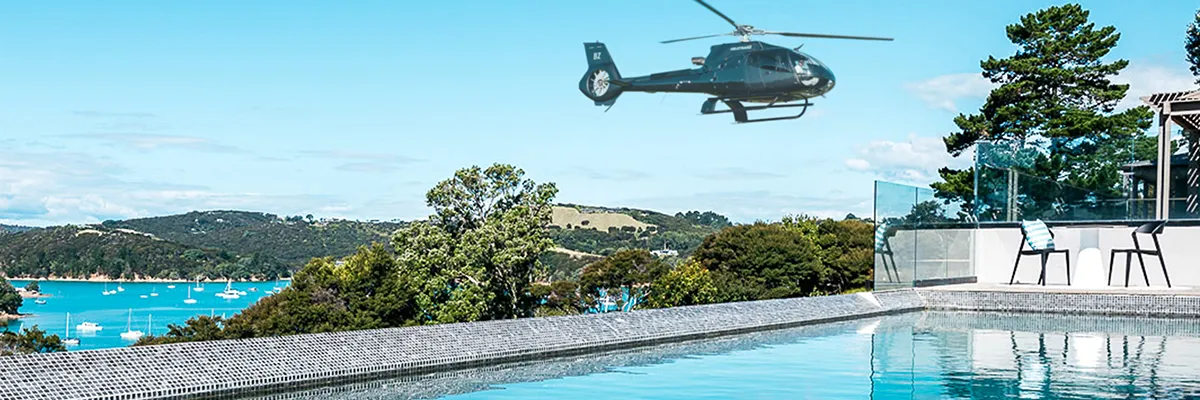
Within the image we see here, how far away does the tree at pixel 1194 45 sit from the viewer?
93.0 ft

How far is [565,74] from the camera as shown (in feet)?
139

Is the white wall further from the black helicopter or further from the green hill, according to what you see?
the green hill

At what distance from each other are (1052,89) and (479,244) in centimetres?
1437

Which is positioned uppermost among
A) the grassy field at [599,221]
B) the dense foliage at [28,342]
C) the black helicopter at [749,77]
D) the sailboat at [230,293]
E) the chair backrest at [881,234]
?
the black helicopter at [749,77]

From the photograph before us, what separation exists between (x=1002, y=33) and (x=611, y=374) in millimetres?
23914

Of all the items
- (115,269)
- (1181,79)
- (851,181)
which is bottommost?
(115,269)

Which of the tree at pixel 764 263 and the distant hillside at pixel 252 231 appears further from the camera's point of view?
the distant hillside at pixel 252 231

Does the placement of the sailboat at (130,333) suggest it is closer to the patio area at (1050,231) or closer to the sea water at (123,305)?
the sea water at (123,305)

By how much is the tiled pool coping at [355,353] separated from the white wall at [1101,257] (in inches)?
161

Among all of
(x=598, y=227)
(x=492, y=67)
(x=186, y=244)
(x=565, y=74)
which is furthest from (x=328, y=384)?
(x=186, y=244)

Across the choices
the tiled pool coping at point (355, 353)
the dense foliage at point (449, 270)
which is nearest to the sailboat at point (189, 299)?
the dense foliage at point (449, 270)

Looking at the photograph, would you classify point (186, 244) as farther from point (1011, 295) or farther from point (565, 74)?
point (1011, 295)

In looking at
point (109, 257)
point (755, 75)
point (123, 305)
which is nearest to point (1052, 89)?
point (755, 75)

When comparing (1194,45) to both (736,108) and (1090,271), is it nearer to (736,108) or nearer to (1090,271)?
(736,108)
